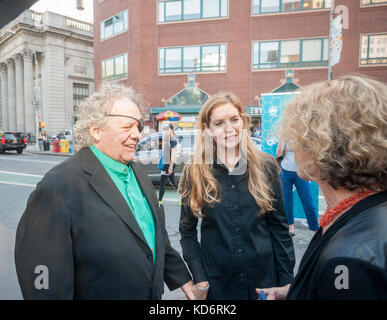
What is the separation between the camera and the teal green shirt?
1.46 meters

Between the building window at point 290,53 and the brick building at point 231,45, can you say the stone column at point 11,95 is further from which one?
the building window at point 290,53

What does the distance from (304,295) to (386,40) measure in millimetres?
22118

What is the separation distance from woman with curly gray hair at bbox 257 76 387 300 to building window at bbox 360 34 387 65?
21039 mm

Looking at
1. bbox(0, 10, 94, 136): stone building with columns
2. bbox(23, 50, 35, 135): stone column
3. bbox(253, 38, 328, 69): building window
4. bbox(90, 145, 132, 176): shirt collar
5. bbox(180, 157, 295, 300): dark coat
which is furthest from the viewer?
bbox(23, 50, 35, 135): stone column

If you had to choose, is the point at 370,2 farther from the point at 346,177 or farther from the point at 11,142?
the point at 11,142

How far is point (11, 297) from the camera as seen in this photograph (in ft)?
8.46

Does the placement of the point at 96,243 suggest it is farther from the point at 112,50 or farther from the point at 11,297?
the point at 112,50

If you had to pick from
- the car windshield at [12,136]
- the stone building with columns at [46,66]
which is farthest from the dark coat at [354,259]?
the stone building with columns at [46,66]

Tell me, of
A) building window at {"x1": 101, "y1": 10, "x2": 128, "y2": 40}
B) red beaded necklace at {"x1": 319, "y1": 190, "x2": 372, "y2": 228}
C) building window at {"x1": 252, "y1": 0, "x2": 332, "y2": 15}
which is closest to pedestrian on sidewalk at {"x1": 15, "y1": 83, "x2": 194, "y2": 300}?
red beaded necklace at {"x1": 319, "y1": 190, "x2": 372, "y2": 228}

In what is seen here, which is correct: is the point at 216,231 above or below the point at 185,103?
below

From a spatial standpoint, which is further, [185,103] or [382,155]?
[185,103]

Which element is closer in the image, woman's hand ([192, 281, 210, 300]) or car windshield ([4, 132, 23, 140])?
woman's hand ([192, 281, 210, 300])

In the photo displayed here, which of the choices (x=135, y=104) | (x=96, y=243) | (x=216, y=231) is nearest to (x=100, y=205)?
(x=96, y=243)

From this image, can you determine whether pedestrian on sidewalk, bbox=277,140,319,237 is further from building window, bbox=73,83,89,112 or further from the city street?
building window, bbox=73,83,89,112
